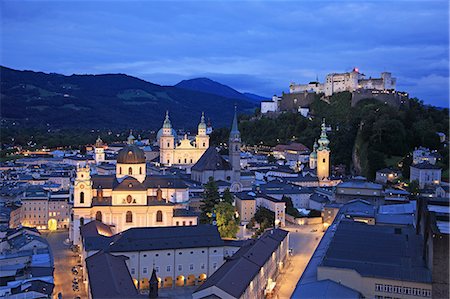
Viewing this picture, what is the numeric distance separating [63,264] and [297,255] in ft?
44.3

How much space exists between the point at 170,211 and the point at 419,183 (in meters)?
23.2

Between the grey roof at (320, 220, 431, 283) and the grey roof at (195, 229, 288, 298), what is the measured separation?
326cm

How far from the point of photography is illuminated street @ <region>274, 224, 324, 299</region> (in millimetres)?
24203

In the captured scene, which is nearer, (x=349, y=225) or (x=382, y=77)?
(x=349, y=225)

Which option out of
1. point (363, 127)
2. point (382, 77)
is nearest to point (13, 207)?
point (363, 127)

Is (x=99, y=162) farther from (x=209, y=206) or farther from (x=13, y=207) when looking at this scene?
(x=209, y=206)

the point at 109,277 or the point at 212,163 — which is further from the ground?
the point at 212,163

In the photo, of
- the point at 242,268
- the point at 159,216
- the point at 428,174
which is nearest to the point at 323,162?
the point at 428,174

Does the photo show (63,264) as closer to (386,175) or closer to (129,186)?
(129,186)

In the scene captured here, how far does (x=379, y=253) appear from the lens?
20.4 meters

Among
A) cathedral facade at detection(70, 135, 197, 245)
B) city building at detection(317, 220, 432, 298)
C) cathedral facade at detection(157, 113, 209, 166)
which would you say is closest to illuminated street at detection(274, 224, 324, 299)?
city building at detection(317, 220, 432, 298)

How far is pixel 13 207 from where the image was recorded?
37906 millimetres

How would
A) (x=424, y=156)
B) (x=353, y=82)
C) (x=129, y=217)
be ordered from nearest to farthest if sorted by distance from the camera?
(x=129, y=217) → (x=424, y=156) → (x=353, y=82)

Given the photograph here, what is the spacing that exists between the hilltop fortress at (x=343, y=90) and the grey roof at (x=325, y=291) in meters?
53.9
